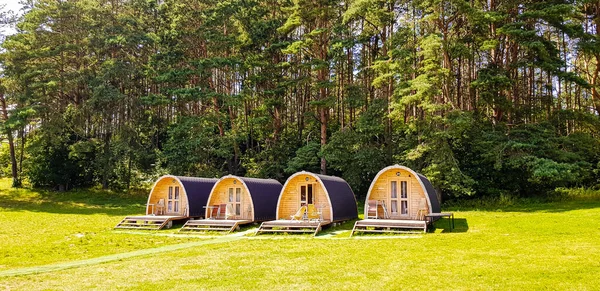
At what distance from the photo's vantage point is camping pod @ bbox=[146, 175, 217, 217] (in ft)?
72.4

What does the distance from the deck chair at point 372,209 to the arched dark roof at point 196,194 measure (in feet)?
28.2

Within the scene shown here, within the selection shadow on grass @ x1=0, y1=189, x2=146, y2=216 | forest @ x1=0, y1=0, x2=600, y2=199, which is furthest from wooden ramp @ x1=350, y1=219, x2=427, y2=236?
shadow on grass @ x1=0, y1=189, x2=146, y2=216

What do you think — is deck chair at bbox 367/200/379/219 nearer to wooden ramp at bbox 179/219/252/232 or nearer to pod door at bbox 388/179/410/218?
pod door at bbox 388/179/410/218

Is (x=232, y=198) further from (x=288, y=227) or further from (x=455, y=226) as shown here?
(x=455, y=226)

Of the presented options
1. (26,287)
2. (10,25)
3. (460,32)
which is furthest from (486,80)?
(10,25)

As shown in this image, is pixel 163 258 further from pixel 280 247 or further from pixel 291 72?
pixel 291 72

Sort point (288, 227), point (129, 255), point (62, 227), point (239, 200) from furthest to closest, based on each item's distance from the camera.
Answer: point (239, 200), point (62, 227), point (288, 227), point (129, 255)

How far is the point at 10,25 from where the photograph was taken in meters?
36.0

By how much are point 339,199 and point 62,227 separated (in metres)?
12.4

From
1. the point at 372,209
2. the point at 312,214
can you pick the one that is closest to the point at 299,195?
the point at 312,214

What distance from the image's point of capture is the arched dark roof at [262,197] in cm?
2043

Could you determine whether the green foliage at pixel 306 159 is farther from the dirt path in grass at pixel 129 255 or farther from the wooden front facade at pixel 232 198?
the dirt path in grass at pixel 129 255

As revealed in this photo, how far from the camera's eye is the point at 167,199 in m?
22.9

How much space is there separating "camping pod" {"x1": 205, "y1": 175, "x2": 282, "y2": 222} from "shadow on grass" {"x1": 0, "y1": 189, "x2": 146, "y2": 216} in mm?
8069
